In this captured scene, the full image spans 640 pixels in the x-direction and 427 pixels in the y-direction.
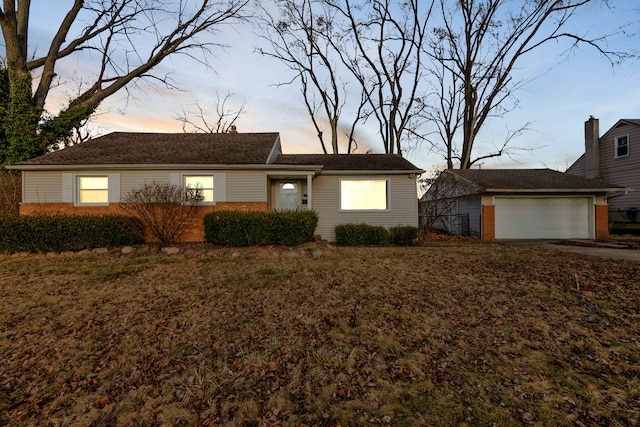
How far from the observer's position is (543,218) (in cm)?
1291

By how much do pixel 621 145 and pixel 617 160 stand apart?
2.76 ft

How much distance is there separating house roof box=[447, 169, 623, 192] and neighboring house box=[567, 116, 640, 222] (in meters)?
3.33

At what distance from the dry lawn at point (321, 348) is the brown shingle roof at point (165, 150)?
537 centimetres

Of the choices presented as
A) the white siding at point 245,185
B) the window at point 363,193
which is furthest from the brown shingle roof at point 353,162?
the white siding at point 245,185

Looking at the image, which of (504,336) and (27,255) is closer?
(504,336)

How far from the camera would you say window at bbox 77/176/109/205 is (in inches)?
394

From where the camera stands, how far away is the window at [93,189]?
1001 centimetres

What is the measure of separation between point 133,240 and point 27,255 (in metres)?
2.30

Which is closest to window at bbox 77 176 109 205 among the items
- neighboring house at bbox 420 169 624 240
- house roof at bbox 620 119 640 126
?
neighboring house at bbox 420 169 624 240

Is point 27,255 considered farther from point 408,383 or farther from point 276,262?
point 408,383

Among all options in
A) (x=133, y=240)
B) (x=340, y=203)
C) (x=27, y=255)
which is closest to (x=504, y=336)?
(x=340, y=203)

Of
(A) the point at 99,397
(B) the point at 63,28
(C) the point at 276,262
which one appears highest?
(B) the point at 63,28

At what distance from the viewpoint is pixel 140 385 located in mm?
2592

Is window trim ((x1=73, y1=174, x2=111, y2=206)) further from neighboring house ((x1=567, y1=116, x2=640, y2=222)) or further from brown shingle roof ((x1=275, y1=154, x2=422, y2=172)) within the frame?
neighboring house ((x1=567, y1=116, x2=640, y2=222))
